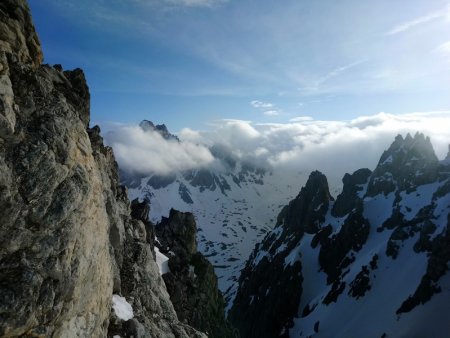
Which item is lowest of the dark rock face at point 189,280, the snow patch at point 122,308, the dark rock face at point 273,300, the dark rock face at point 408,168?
the dark rock face at point 273,300

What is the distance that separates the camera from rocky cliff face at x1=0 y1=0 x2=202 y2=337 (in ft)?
54.6

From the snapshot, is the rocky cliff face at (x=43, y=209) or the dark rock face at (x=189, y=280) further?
the dark rock face at (x=189, y=280)

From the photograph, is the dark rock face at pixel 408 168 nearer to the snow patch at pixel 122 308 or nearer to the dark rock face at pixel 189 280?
the dark rock face at pixel 189 280

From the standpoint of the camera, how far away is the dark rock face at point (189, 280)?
64250mm

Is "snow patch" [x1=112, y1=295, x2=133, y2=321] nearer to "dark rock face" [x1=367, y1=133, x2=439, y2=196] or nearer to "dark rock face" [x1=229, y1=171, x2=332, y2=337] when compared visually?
"dark rock face" [x1=229, y1=171, x2=332, y2=337]

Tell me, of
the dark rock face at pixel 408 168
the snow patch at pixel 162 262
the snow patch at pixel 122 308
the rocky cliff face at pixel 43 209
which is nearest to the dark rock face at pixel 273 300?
the dark rock face at pixel 408 168

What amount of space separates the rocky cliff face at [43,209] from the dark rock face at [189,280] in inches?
1528

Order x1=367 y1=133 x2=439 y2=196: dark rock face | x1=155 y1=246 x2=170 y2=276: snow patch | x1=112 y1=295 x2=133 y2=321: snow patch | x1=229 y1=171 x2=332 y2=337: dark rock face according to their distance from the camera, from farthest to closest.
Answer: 1. x1=367 y1=133 x2=439 y2=196: dark rock face
2. x1=229 y1=171 x2=332 y2=337: dark rock face
3. x1=155 y1=246 x2=170 y2=276: snow patch
4. x1=112 y1=295 x2=133 y2=321: snow patch

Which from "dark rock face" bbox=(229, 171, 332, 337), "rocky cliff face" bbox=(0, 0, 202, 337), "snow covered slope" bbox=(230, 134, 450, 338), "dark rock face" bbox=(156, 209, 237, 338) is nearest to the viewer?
"rocky cliff face" bbox=(0, 0, 202, 337)

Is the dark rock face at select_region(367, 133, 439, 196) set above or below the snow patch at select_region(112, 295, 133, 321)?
above

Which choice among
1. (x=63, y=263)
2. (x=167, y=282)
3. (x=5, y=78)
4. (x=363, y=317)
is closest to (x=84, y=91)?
(x=5, y=78)

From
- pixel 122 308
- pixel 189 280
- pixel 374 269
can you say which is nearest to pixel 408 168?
pixel 374 269

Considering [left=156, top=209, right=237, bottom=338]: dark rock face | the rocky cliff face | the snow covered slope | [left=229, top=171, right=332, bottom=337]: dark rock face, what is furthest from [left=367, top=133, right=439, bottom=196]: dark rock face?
the rocky cliff face

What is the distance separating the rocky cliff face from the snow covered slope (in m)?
99.5
